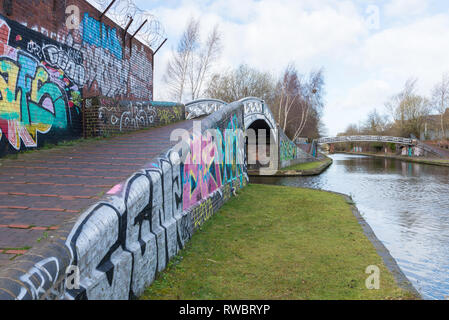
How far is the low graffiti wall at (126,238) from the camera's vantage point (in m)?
2.37

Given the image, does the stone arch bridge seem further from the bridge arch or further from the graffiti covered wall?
the bridge arch

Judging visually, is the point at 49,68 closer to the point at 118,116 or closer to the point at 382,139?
the point at 118,116

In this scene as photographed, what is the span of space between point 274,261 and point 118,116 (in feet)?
22.0

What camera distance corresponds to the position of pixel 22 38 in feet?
22.5

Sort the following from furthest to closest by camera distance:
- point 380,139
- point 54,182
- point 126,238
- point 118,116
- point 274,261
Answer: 1. point 380,139
2. point 118,116
3. point 274,261
4. point 54,182
5. point 126,238

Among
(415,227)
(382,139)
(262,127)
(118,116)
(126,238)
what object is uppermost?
(262,127)

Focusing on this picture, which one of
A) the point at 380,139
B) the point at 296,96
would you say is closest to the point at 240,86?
the point at 296,96

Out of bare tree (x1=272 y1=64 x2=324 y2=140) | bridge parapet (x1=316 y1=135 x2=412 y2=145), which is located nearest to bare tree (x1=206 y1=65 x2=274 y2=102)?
bare tree (x1=272 y1=64 x2=324 y2=140)

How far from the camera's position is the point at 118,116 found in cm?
948

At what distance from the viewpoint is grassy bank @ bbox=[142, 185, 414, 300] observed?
3.84 metres

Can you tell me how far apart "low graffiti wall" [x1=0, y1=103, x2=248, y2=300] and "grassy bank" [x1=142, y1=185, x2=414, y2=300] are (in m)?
0.33

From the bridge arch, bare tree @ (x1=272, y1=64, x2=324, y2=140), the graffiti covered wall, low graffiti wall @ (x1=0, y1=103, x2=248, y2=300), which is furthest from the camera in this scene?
the bridge arch

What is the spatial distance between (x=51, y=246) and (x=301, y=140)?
42.5 metres

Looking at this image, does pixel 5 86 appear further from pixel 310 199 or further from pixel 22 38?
pixel 310 199
